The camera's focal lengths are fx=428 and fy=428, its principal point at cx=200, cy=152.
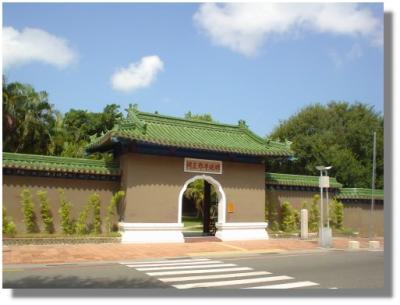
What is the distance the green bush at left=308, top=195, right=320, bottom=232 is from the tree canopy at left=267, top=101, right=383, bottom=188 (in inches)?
346

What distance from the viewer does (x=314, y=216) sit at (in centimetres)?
2316

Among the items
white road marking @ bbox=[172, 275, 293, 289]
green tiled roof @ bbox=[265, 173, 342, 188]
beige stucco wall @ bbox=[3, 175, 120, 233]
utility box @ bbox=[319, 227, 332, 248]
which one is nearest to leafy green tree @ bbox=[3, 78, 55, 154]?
beige stucco wall @ bbox=[3, 175, 120, 233]

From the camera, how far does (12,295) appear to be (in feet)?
27.6

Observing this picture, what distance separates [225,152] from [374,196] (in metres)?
11.4

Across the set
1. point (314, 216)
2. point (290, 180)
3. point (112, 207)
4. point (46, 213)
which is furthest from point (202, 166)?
point (314, 216)

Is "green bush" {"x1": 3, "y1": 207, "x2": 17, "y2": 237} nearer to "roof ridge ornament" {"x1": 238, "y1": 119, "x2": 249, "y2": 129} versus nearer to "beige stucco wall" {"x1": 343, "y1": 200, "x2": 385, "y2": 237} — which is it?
"roof ridge ornament" {"x1": 238, "y1": 119, "x2": 249, "y2": 129}

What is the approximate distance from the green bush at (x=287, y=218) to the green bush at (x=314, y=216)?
51.8 inches

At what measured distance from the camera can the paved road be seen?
9.78 metres

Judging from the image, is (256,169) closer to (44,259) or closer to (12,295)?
(44,259)

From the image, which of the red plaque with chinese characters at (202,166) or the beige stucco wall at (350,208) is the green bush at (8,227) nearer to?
the red plaque with chinese characters at (202,166)

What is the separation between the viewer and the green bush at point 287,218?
2220 cm

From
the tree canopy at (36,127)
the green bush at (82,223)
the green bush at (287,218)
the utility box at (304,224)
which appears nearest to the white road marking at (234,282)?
the green bush at (82,223)

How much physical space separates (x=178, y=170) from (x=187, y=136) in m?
1.63

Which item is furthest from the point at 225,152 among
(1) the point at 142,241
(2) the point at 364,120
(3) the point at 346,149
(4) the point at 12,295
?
(2) the point at 364,120
